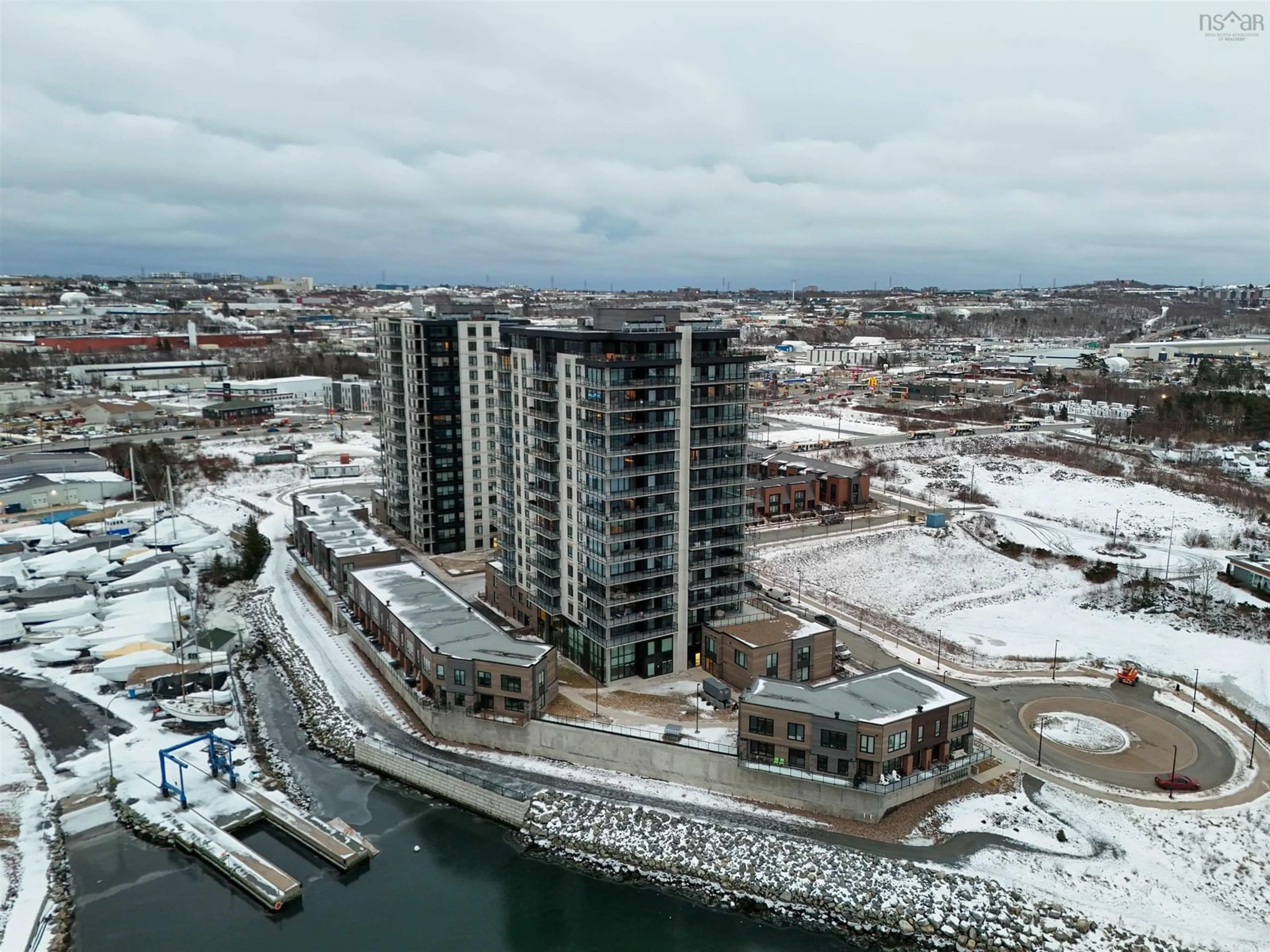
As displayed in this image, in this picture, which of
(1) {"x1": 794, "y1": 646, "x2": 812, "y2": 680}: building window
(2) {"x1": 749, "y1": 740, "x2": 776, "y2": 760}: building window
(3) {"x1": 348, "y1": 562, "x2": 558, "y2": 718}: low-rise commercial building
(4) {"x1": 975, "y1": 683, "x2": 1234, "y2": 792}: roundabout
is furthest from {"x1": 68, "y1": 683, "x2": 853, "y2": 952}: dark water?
(4) {"x1": 975, "y1": 683, "x2": 1234, "y2": 792}: roundabout

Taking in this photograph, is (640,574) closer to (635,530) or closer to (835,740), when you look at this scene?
(635,530)

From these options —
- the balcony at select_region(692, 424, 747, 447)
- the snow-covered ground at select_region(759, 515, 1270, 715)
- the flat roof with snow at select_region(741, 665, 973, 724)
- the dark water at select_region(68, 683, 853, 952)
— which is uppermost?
the balcony at select_region(692, 424, 747, 447)

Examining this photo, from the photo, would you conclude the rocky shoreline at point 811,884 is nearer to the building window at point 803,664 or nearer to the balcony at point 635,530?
Answer: the building window at point 803,664

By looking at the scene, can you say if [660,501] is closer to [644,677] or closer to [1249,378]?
[644,677]

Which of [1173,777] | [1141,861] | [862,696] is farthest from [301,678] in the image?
[1173,777]

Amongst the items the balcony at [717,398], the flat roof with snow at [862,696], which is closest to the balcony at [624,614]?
the flat roof with snow at [862,696]

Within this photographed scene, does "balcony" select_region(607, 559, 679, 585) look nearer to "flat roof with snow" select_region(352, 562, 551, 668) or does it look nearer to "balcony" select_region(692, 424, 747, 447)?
"flat roof with snow" select_region(352, 562, 551, 668)
